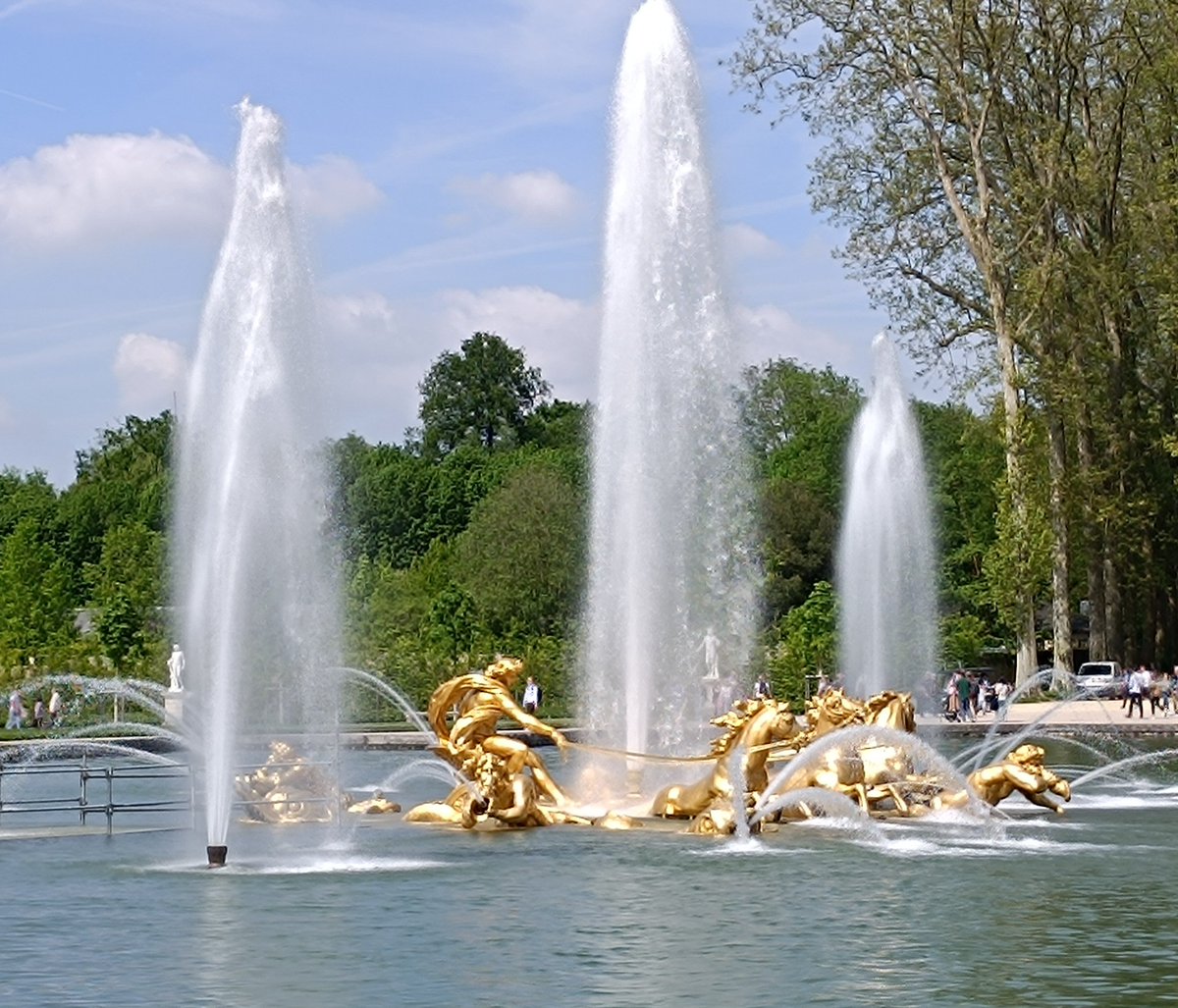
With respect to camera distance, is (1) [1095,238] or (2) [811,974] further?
(1) [1095,238]

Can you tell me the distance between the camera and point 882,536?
43.4 metres

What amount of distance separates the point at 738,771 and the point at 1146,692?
29.4 meters

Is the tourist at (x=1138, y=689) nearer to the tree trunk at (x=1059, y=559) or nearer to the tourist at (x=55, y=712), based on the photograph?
the tree trunk at (x=1059, y=559)

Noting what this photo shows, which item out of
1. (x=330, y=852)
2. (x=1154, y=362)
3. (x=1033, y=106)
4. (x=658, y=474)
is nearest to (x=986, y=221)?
(x=1033, y=106)

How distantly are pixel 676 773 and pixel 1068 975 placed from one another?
373 inches

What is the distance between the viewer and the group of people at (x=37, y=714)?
4281cm

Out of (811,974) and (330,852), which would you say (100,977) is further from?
(330,852)

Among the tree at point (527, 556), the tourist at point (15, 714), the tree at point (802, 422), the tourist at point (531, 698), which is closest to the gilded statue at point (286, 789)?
the tourist at point (15, 714)

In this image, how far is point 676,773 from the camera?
21.8 metres

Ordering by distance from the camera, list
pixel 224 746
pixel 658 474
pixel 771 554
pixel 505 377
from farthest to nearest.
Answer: pixel 505 377, pixel 771 554, pixel 658 474, pixel 224 746

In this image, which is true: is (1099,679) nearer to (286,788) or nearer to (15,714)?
(15,714)

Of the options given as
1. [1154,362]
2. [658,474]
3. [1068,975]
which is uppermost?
[1154,362]

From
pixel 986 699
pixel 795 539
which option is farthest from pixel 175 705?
pixel 795 539

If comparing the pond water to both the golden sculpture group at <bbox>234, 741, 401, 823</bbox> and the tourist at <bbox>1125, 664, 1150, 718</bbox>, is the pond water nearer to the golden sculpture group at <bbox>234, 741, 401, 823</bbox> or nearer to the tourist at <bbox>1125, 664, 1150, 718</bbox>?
the golden sculpture group at <bbox>234, 741, 401, 823</bbox>
